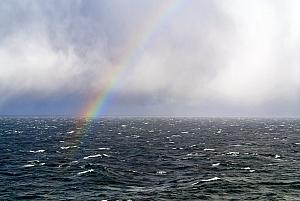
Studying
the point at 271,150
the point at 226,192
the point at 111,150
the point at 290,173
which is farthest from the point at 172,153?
the point at 226,192

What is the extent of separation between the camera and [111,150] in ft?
383

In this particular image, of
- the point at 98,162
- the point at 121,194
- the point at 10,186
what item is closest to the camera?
the point at 121,194

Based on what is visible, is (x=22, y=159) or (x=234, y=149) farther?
(x=234, y=149)

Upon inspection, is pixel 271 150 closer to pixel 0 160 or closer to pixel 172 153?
pixel 172 153

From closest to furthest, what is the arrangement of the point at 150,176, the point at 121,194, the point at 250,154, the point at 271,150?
the point at 121,194 → the point at 150,176 → the point at 250,154 → the point at 271,150

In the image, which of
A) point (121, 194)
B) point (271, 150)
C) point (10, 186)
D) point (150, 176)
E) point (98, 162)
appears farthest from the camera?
point (271, 150)

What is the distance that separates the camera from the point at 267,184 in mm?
67188

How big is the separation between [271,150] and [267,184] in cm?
5143

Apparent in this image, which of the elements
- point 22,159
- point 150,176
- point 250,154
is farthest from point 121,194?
point 250,154

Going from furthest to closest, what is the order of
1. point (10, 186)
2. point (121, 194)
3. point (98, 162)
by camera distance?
1. point (98, 162)
2. point (10, 186)
3. point (121, 194)

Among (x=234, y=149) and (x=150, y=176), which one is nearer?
(x=150, y=176)

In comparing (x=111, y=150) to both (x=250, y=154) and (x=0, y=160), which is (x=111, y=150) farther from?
(x=250, y=154)

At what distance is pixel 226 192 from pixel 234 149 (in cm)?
5943

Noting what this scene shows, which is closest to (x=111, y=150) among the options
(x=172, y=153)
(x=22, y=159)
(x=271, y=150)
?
(x=172, y=153)
